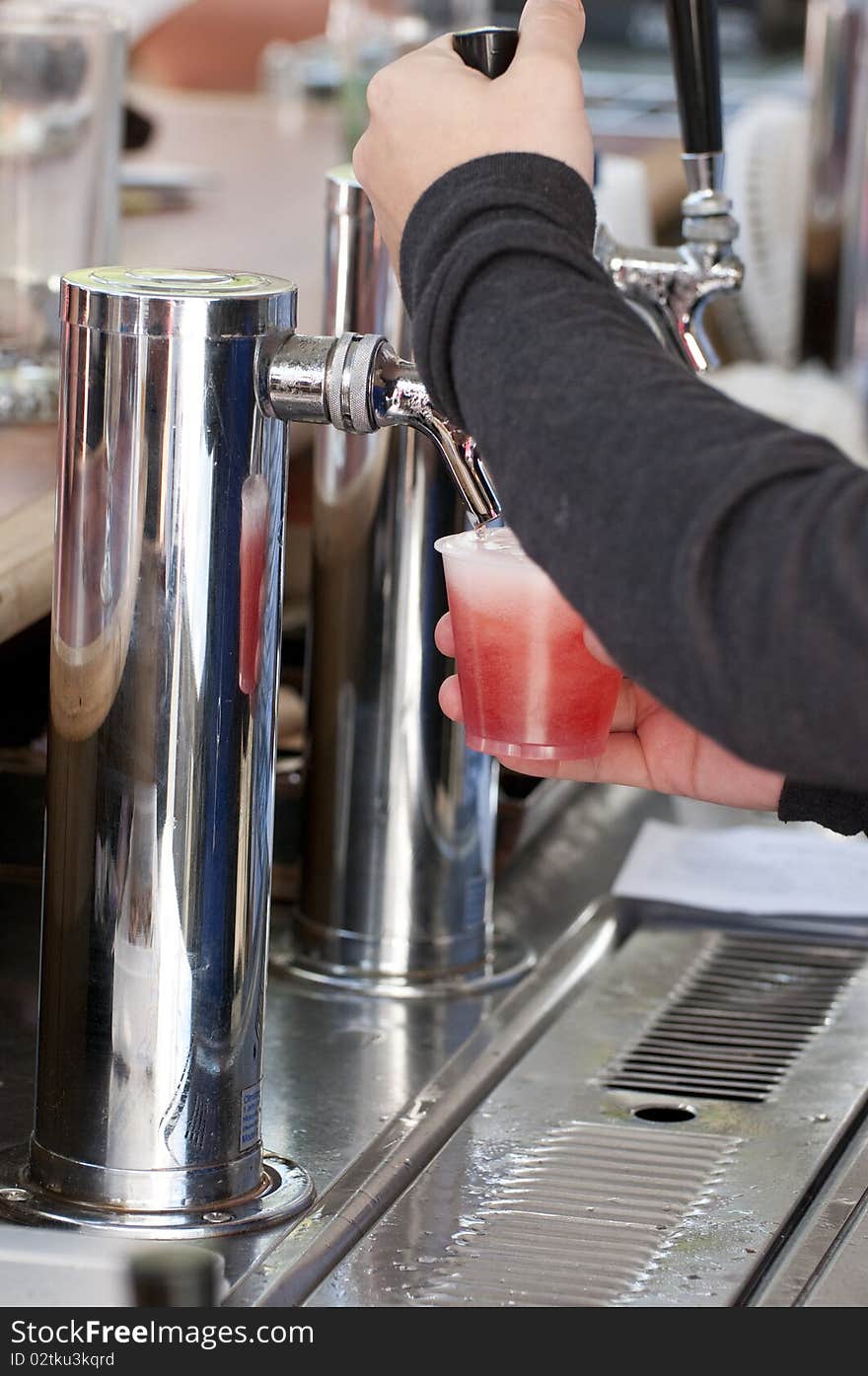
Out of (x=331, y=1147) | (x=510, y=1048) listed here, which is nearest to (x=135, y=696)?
(x=331, y=1147)

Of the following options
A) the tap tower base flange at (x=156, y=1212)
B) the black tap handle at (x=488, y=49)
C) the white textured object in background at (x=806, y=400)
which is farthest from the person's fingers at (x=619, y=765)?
the white textured object in background at (x=806, y=400)

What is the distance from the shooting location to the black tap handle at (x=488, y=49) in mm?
773

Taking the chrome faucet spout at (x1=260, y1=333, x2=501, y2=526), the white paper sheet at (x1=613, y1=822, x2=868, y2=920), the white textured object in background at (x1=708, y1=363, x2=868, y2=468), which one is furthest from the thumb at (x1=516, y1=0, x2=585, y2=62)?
the white textured object in background at (x1=708, y1=363, x2=868, y2=468)

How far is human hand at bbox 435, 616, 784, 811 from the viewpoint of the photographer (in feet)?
3.12

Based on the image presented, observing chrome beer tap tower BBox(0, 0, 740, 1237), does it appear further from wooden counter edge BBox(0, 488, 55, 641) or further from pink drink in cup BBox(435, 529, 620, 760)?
wooden counter edge BBox(0, 488, 55, 641)

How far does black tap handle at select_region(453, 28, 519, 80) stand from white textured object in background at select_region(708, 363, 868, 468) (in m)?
1.97

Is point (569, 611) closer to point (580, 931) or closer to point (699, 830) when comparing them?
point (580, 931)

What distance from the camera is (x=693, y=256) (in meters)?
1.13

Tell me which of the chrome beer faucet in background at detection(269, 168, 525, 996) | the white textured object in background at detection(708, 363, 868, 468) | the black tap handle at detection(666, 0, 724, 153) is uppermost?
the black tap handle at detection(666, 0, 724, 153)

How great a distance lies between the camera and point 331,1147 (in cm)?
98

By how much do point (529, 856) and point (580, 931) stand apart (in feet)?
0.47

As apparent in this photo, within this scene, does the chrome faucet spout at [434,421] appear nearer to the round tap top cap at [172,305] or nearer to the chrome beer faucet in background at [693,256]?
the round tap top cap at [172,305]


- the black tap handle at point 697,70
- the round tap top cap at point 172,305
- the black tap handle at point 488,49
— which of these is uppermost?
the black tap handle at point 697,70

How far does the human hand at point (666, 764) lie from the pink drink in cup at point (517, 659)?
9 cm
